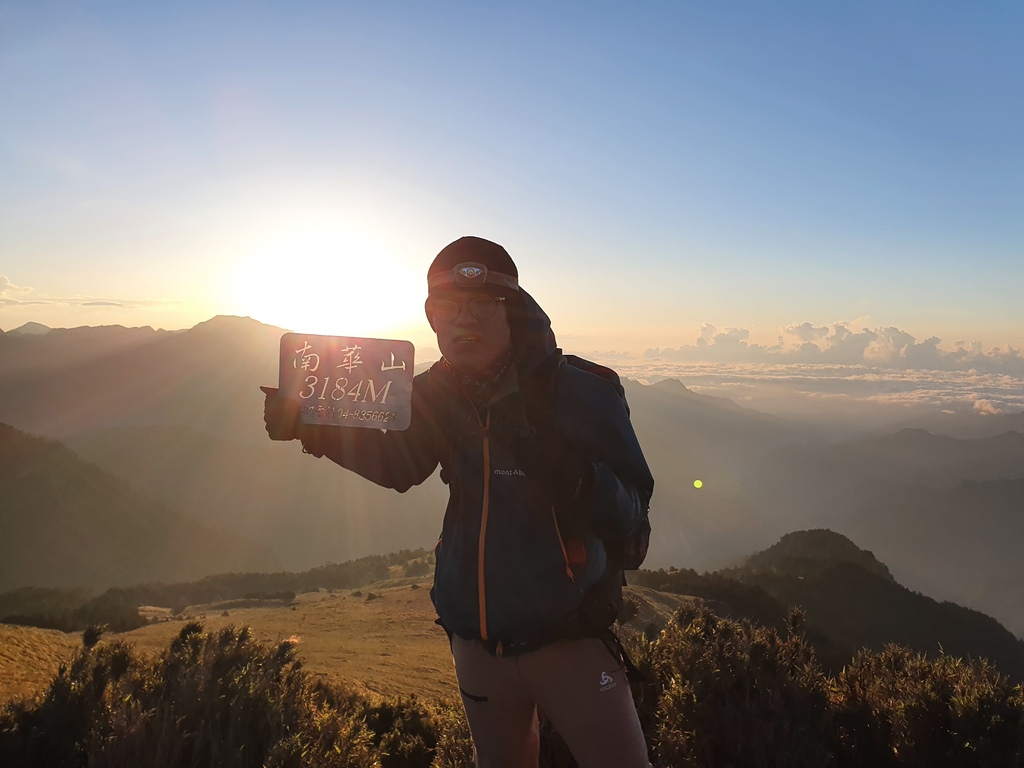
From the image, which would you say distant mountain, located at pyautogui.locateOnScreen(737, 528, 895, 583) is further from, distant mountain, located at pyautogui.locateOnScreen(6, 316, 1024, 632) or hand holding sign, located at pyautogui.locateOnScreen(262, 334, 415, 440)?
distant mountain, located at pyautogui.locateOnScreen(6, 316, 1024, 632)

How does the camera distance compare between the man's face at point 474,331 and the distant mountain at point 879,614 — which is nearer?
the man's face at point 474,331

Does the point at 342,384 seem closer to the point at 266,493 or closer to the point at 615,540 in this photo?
the point at 615,540

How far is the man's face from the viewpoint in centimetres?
238

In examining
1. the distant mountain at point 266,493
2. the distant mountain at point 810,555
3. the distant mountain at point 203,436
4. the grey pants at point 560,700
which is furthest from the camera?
the distant mountain at point 203,436

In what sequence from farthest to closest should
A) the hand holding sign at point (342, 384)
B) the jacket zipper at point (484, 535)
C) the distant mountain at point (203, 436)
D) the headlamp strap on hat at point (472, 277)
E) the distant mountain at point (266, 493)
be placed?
the distant mountain at point (203, 436) → the distant mountain at point (266, 493) → the hand holding sign at point (342, 384) → the headlamp strap on hat at point (472, 277) → the jacket zipper at point (484, 535)

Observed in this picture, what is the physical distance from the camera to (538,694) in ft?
7.41

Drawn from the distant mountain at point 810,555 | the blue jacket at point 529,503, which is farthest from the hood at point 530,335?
the distant mountain at point 810,555

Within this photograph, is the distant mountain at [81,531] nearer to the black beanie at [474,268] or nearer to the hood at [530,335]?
the black beanie at [474,268]

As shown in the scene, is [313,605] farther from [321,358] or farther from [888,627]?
[888,627]

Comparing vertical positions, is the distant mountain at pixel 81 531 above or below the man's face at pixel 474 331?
below

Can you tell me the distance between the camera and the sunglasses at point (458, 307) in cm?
239

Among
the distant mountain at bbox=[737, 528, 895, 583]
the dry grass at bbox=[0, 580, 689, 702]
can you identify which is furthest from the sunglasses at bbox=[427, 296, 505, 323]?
the distant mountain at bbox=[737, 528, 895, 583]

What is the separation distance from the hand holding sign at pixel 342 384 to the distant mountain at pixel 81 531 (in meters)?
72.0

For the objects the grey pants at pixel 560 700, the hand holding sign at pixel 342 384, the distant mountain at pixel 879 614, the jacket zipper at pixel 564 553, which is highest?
the hand holding sign at pixel 342 384
